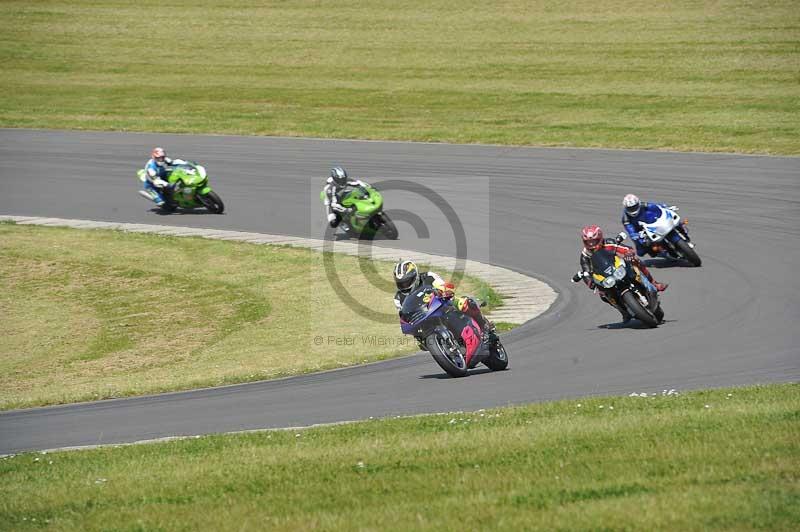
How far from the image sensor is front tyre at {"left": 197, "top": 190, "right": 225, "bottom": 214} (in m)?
31.6

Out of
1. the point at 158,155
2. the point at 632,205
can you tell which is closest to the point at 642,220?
the point at 632,205

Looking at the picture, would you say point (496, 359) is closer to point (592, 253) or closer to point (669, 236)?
point (592, 253)

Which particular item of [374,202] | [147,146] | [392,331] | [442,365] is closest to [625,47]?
[147,146]

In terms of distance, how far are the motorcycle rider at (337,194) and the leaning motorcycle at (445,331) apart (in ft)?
38.7

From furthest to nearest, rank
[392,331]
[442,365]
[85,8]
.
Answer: [85,8]
[392,331]
[442,365]

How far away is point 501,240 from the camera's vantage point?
2667 centimetres

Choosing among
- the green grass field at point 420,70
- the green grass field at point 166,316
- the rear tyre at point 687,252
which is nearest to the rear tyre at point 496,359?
the green grass field at point 166,316

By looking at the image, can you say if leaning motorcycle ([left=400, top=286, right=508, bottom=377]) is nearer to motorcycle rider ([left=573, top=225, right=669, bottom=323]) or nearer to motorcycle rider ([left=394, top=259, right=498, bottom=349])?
motorcycle rider ([left=394, top=259, right=498, bottom=349])

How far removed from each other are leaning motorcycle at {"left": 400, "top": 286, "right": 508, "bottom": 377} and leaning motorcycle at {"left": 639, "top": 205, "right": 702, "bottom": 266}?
7637 millimetres

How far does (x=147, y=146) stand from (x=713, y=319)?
1138 inches

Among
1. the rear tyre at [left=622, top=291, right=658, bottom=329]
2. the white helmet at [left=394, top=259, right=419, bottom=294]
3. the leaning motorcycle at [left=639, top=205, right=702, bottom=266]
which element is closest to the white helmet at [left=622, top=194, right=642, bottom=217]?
the leaning motorcycle at [left=639, top=205, right=702, bottom=266]

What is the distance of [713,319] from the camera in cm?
1848

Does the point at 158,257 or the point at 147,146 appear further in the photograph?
the point at 147,146

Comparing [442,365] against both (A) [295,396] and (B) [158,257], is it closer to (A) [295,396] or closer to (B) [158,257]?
(A) [295,396]
